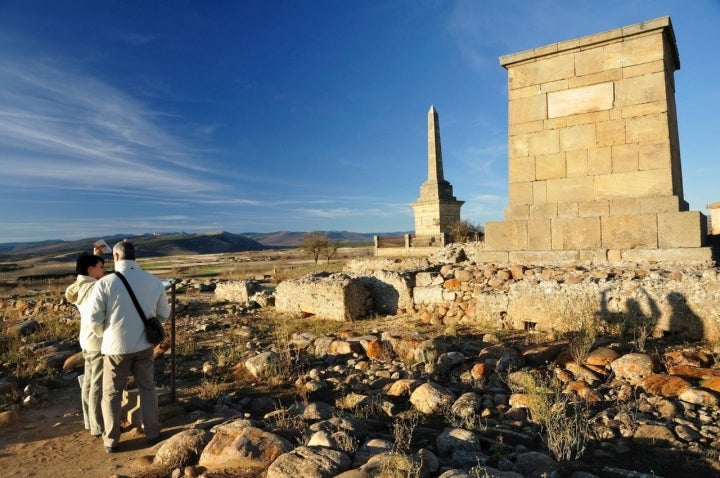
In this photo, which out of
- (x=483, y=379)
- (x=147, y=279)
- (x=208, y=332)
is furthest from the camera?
(x=208, y=332)

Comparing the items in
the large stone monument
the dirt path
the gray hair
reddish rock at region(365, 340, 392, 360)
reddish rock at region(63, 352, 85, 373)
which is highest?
the large stone monument

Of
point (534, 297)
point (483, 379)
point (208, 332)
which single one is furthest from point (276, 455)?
point (208, 332)

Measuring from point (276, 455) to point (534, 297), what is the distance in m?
5.28

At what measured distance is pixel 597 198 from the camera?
7.61 m

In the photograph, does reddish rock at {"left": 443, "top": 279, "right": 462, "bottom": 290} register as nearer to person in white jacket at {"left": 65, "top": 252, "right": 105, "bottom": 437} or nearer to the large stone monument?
the large stone monument

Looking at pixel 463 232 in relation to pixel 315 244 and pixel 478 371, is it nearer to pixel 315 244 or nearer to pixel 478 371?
pixel 315 244

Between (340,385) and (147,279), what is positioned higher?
(147,279)

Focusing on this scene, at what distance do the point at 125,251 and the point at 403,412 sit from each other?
9.78 feet

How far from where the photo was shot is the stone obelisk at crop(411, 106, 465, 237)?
26814 millimetres

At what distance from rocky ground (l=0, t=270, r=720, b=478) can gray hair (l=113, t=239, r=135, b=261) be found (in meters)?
1.56

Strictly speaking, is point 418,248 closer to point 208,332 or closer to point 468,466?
point 208,332

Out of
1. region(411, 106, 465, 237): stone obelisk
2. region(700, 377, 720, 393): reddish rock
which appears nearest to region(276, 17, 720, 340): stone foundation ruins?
region(700, 377, 720, 393): reddish rock

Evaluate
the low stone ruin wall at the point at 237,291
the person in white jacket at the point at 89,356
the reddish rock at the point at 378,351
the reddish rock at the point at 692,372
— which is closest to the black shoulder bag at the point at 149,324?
the person in white jacket at the point at 89,356

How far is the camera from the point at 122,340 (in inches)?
142
